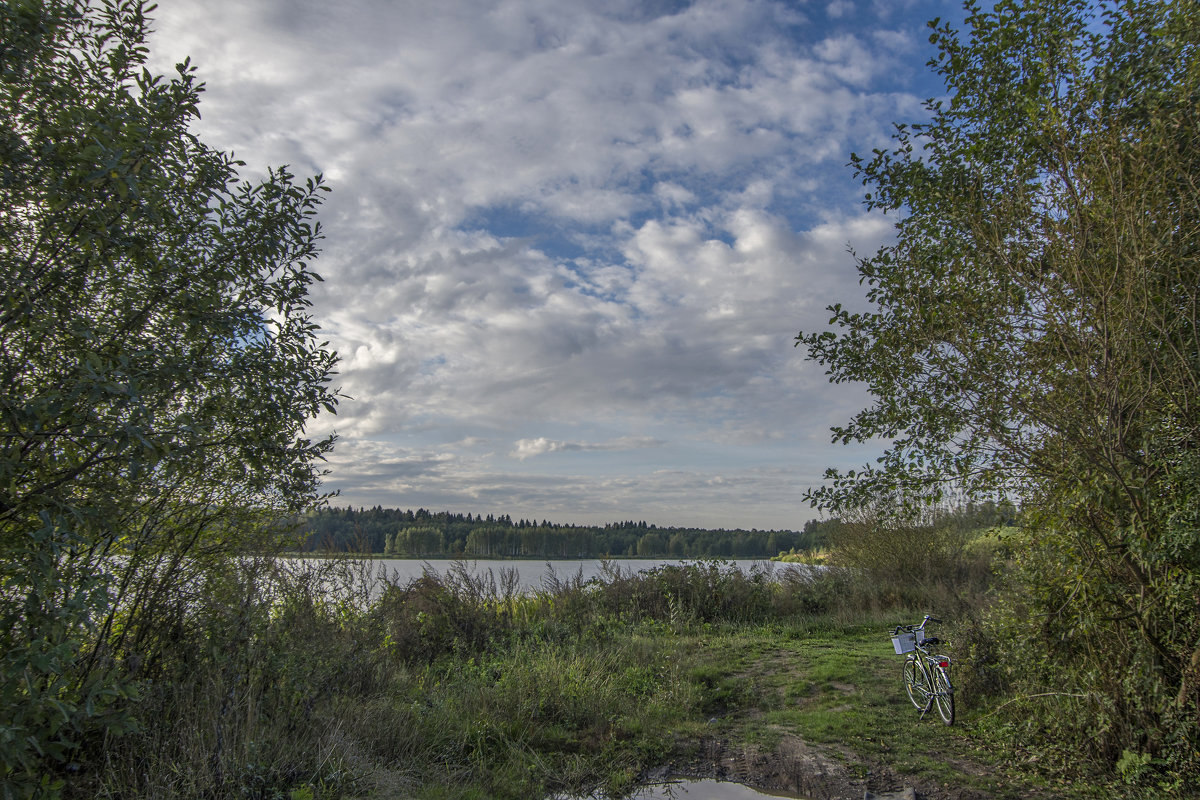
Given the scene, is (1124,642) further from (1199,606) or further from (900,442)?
(900,442)

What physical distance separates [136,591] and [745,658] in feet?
29.4

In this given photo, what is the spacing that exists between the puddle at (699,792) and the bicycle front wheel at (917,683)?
2959 millimetres

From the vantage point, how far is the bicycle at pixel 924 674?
7160 millimetres

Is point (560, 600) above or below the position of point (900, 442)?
below

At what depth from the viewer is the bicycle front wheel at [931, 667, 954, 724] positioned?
23.2ft

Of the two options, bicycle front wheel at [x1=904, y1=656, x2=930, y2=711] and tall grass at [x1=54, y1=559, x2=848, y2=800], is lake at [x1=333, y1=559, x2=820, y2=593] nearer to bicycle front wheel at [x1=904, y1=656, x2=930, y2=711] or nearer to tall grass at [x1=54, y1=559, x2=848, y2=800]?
tall grass at [x1=54, y1=559, x2=848, y2=800]

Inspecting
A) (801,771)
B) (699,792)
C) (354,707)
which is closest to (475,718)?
(354,707)

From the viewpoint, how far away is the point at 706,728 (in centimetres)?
736

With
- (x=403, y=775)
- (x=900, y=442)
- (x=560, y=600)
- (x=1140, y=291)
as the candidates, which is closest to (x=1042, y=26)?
(x=1140, y=291)

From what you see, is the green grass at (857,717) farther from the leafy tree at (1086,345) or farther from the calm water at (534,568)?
the calm water at (534,568)

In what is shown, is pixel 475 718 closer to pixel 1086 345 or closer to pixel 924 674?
pixel 924 674

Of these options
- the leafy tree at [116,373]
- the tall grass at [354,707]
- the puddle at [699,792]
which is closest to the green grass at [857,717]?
the tall grass at [354,707]

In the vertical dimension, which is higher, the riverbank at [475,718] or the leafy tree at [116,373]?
the leafy tree at [116,373]

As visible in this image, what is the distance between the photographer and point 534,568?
14.8 m
